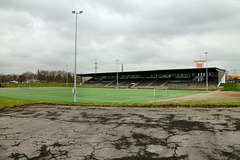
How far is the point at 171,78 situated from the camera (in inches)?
2719

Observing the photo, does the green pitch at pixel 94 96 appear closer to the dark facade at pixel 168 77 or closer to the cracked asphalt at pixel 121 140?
the cracked asphalt at pixel 121 140

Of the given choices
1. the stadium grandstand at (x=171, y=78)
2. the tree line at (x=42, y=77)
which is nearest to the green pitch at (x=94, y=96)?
the stadium grandstand at (x=171, y=78)

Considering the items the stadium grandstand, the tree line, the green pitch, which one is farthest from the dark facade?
the tree line

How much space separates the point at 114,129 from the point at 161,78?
67550mm

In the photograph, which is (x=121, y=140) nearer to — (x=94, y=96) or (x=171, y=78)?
(x=94, y=96)

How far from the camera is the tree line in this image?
132 m

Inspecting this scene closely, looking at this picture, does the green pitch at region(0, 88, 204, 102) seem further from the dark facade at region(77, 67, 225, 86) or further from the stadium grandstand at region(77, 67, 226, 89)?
the dark facade at region(77, 67, 225, 86)

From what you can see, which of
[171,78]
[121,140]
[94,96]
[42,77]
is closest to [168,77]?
[171,78]

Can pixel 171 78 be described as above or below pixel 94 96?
above

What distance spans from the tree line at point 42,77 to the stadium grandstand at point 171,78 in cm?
5451

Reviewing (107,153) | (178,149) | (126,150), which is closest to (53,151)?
(107,153)

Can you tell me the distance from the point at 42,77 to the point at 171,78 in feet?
345

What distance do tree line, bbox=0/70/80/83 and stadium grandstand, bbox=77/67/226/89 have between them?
54510mm

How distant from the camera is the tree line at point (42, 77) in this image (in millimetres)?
132250
